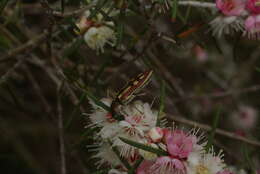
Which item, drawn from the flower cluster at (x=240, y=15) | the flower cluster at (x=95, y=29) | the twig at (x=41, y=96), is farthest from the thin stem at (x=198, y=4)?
the twig at (x=41, y=96)

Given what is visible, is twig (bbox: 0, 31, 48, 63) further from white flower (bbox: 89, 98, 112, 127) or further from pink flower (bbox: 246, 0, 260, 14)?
pink flower (bbox: 246, 0, 260, 14)

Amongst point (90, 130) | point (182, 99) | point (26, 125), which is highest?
point (26, 125)

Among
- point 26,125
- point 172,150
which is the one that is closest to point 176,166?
point 172,150

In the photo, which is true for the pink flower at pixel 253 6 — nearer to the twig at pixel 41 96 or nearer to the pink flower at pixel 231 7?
the pink flower at pixel 231 7

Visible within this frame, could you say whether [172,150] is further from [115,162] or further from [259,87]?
[259,87]

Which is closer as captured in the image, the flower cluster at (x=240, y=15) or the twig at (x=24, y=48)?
the flower cluster at (x=240, y=15)

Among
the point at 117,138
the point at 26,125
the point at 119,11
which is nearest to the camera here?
the point at 117,138

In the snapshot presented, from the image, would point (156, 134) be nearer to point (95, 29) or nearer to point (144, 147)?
point (144, 147)

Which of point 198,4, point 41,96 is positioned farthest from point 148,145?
point 41,96
